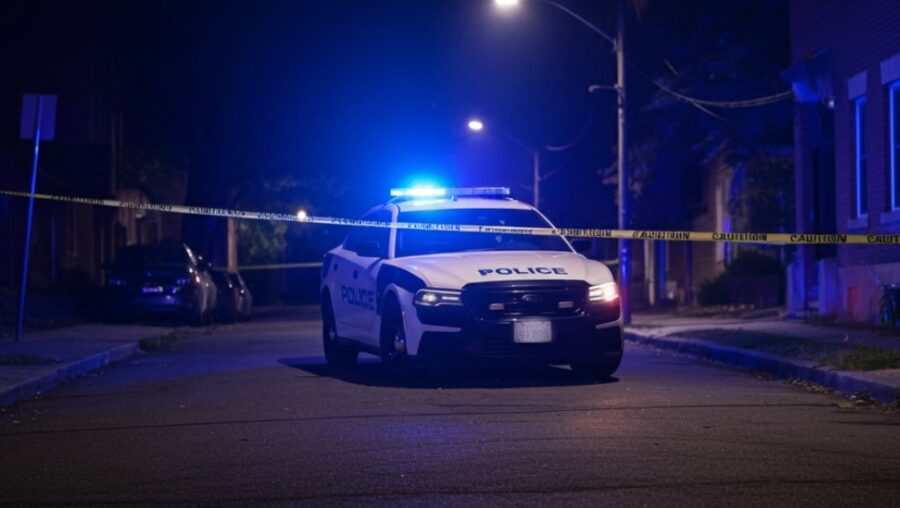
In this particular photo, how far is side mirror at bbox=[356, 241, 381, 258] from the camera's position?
13039mm

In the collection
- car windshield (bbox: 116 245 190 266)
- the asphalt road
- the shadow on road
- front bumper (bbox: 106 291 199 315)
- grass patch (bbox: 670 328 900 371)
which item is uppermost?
car windshield (bbox: 116 245 190 266)

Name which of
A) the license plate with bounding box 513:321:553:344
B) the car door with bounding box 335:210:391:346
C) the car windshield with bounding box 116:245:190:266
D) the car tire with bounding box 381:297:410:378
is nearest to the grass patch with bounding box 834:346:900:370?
the license plate with bounding box 513:321:553:344

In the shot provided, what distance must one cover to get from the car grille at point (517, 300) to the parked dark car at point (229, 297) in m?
16.6

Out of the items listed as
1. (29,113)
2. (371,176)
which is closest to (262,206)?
(371,176)

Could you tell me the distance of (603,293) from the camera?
11.6 meters

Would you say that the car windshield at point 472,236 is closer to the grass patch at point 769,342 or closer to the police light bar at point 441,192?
the police light bar at point 441,192

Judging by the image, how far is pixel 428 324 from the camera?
11398 millimetres

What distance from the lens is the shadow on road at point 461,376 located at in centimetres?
1178

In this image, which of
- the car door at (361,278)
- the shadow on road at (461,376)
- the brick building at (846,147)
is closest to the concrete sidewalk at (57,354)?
the shadow on road at (461,376)

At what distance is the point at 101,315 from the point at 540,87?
21055 millimetres

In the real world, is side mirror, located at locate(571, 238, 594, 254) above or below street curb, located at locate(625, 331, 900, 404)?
above

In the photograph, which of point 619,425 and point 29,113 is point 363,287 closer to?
point 619,425

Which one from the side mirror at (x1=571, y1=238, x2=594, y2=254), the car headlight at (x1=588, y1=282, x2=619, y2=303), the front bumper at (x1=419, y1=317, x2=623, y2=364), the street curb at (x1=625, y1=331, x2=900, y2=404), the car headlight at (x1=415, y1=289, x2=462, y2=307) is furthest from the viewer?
the side mirror at (x1=571, y1=238, x2=594, y2=254)

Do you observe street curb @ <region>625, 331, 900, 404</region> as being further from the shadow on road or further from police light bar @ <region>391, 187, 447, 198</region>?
police light bar @ <region>391, 187, 447, 198</region>
